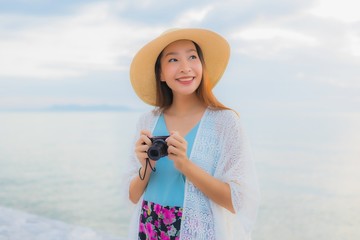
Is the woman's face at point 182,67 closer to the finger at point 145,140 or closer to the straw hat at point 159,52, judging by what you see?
the straw hat at point 159,52

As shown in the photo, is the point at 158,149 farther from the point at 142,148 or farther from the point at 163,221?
the point at 163,221

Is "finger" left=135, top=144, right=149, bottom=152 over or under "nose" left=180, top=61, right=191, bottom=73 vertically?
under

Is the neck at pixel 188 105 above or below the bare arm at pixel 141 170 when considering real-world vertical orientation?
above

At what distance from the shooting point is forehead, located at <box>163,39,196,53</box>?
177 centimetres

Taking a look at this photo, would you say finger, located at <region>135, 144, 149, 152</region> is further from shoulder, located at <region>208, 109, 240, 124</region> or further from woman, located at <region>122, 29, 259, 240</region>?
shoulder, located at <region>208, 109, 240, 124</region>

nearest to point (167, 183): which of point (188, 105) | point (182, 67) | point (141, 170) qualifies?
point (141, 170)

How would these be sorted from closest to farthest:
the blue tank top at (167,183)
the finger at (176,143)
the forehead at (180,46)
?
1. the finger at (176,143)
2. the blue tank top at (167,183)
3. the forehead at (180,46)

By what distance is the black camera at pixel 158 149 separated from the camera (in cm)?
159

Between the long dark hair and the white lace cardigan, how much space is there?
0.13 feet

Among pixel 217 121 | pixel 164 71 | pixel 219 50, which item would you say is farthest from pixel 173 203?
pixel 219 50

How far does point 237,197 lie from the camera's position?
5.40 feet

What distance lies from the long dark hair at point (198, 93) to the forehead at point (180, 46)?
5 centimetres

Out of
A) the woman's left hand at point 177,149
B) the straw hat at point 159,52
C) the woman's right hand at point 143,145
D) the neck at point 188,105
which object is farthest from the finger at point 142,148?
the straw hat at point 159,52

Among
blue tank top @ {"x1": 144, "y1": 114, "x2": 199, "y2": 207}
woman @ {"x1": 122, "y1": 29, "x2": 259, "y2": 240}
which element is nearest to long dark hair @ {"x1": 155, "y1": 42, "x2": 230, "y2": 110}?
woman @ {"x1": 122, "y1": 29, "x2": 259, "y2": 240}
